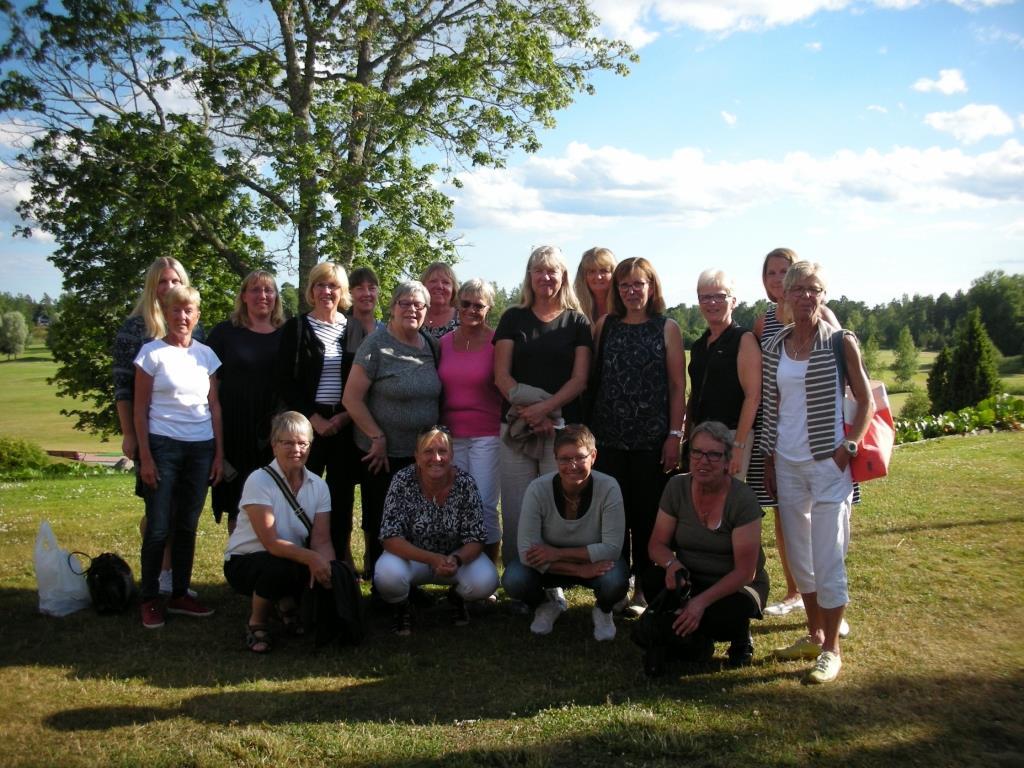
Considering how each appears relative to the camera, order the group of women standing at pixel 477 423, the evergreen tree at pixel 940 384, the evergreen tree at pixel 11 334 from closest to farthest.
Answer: the group of women standing at pixel 477 423 < the evergreen tree at pixel 940 384 < the evergreen tree at pixel 11 334

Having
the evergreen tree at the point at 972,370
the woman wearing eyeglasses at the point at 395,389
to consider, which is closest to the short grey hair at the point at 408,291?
the woman wearing eyeglasses at the point at 395,389

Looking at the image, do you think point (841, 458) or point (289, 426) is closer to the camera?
point (841, 458)

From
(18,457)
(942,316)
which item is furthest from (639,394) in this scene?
(942,316)

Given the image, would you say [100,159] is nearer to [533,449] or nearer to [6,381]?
[533,449]

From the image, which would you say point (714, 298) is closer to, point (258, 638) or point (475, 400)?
point (475, 400)

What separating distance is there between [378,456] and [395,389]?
17.9 inches

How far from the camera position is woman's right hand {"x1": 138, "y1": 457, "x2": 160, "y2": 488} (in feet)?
16.8

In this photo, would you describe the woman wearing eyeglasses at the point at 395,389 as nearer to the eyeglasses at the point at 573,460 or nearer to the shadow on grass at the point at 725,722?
the eyeglasses at the point at 573,460

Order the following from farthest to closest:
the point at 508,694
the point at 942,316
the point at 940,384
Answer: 1. the point at 942,316
2. the point at 940,384
3. the point at 508,694

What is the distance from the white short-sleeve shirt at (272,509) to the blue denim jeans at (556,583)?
4.08 ft

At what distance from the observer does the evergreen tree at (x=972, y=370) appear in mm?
29047

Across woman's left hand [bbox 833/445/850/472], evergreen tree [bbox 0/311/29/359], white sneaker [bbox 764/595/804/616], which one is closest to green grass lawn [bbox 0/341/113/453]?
evergreen tree [bbox 0/311/29/359]

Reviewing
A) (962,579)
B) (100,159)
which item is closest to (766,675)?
(962,579)

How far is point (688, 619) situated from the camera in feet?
13.9
